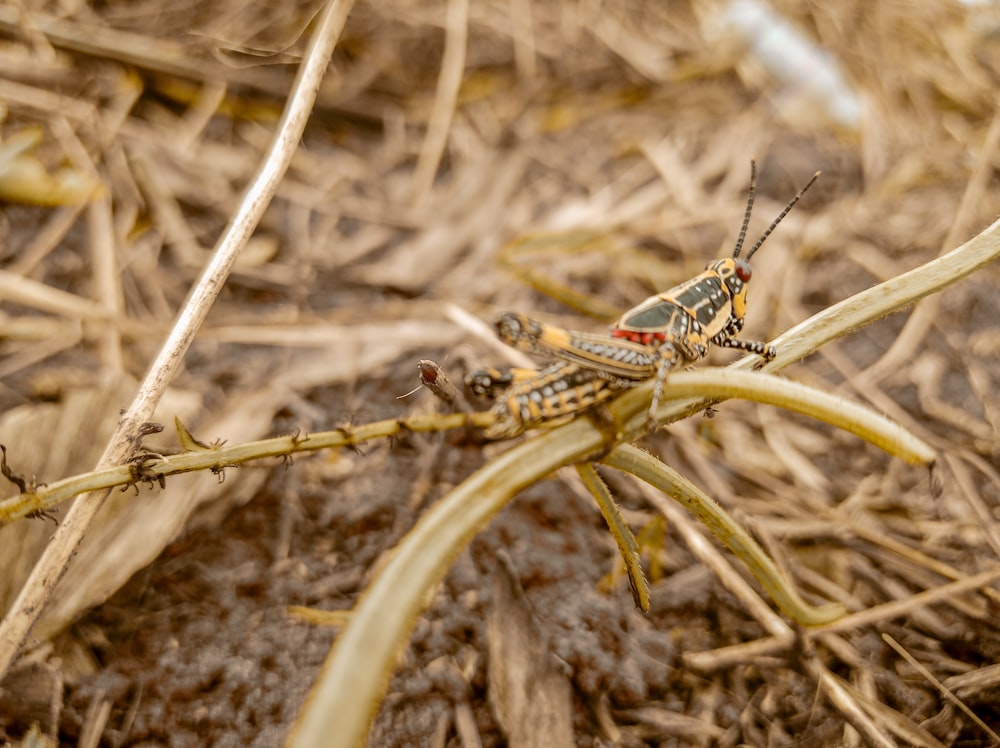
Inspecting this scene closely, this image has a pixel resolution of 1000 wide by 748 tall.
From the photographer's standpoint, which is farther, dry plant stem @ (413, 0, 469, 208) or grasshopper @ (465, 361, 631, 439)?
dry plant stem @ (413, 0, 469, 208)

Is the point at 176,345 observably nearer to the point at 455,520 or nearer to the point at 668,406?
the point at 455,520

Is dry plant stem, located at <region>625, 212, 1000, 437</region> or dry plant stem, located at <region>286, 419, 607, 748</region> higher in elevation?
dry plant stem, located at <region>625, 212, 1000, 437</region>

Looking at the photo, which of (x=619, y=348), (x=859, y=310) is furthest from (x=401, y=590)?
(x=859, y=310)

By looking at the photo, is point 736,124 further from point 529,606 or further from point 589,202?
point 529,606

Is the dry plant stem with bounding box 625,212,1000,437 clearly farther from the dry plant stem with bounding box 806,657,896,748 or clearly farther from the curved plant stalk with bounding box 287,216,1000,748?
the dry plant stem with bounding box 806,657,896,748

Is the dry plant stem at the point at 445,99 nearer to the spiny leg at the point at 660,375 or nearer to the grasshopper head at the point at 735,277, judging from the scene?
the grasshopper head at the point at 735,277

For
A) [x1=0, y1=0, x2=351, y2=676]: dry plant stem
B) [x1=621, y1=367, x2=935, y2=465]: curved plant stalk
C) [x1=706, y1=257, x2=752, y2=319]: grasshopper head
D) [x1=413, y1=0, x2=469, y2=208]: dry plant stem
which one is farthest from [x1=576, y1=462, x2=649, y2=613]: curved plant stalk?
[x1=413, y1=0, x2=469, y2=208]: dry plant stem

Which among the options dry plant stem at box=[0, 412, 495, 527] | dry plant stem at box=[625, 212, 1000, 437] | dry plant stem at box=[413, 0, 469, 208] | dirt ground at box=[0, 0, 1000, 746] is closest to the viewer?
dry plant stem at box=[0, 412, 495, 527]
